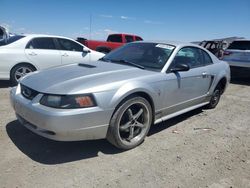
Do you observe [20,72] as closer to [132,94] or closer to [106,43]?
[132,94]

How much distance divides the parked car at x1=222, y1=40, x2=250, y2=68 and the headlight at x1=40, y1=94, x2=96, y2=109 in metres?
7.92

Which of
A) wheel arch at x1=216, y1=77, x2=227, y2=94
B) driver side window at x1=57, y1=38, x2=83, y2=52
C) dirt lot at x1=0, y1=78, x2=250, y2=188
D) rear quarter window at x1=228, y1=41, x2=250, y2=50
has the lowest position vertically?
dirt lot at x1=0, y1=78, x2=250, y2=188

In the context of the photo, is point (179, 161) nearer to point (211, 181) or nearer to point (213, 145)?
point (211, 181)

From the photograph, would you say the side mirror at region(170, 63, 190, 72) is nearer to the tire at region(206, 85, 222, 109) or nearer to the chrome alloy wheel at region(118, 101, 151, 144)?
the chrome alloy wheel at region(118, 101, 151, 144)

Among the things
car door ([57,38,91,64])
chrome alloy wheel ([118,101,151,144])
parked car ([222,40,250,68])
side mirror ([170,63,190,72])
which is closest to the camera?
chrome alloy wheel ([118,101,151,144])

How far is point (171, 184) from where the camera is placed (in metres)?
2.92

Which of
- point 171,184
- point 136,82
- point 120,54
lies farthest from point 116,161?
point 120,54

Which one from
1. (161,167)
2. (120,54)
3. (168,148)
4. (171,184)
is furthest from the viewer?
(120,54)

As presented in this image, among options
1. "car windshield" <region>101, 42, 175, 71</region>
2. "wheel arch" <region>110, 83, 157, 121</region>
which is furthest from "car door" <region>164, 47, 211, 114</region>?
"wheel arch" <region>110, 83, 157, 121</region>

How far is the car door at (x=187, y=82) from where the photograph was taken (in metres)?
4.13

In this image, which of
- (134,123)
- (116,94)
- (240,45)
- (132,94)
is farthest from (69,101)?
(240,45)

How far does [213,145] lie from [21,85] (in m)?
2.95

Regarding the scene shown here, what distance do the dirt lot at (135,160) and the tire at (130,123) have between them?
0.50 feet

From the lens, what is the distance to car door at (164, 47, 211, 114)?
4133 millimetres
